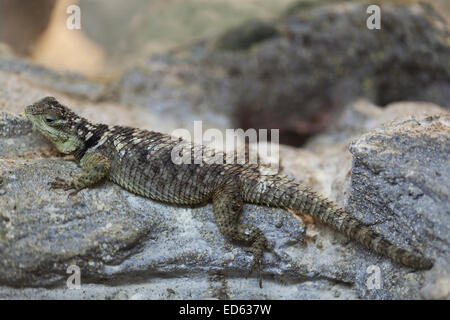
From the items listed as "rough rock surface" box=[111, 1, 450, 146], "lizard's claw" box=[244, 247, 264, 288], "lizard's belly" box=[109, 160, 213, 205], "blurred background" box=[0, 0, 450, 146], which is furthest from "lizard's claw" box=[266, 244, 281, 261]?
"rough rock surface" box=[111, 1, 450, 146]

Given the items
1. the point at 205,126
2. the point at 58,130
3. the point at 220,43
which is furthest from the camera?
the point at 220,43

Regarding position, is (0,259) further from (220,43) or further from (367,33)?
(367,33)

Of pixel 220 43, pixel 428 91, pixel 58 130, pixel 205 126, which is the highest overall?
pixel 220 43

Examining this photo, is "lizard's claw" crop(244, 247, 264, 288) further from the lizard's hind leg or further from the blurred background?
the blurred background

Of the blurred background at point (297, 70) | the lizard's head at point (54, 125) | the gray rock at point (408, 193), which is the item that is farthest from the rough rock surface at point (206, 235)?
the blurred background at point (297, 70)

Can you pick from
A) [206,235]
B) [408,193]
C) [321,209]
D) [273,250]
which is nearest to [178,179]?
[206,235]
